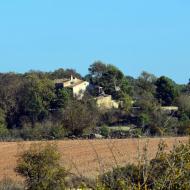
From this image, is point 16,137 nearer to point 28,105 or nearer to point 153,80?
point 28,105

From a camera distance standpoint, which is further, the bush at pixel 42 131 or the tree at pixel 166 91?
the tree at pixel 166 91

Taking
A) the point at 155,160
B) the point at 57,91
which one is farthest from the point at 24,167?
the point at 57,91

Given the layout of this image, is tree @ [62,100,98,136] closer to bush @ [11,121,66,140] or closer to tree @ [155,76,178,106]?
bush @ [11,121,66,140]

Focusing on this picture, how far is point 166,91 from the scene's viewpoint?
95750 mm

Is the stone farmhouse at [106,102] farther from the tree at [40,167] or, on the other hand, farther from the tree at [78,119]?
the tree at [40,167]

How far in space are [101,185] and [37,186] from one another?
72.6ft

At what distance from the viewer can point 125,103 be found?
91.2 m

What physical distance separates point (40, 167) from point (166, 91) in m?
62.8

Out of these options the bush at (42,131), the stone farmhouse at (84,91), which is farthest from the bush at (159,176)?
the stone farmhouse at (84,91)

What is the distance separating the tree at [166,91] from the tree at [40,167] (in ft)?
190

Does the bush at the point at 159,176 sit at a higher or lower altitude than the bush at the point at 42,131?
lower

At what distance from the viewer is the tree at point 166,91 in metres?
93.6

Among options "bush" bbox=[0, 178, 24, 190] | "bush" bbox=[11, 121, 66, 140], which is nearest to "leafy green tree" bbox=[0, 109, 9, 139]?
"bush" bbox=[11, 121, 66, 140]

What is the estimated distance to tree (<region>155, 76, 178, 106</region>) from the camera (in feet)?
307
